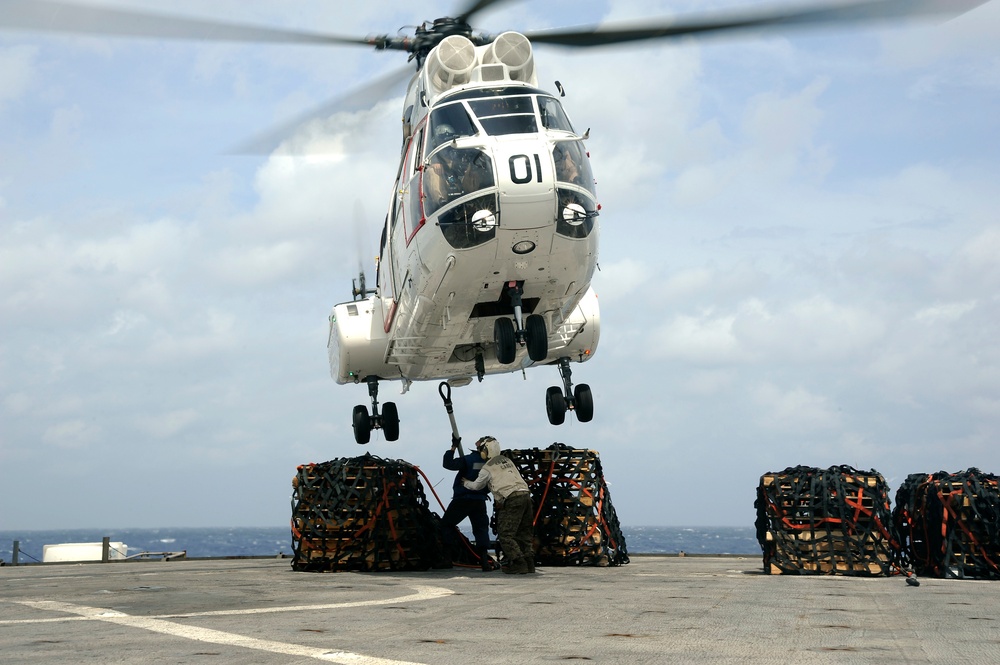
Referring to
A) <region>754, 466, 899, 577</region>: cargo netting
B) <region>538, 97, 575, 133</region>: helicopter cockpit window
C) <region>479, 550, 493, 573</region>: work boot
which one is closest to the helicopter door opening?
<region>538, 97, 575, 133</region>: helicopter cockpit window

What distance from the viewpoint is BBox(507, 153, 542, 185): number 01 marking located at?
14258mm

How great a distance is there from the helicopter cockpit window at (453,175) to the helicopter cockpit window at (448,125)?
0.29 meters

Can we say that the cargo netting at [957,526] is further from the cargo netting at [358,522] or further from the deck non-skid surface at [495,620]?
the cargo netting at [358,522]

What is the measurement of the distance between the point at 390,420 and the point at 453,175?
27.6ft

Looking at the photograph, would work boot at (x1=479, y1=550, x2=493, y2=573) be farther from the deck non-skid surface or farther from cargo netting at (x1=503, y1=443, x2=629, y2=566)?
the deck non-skid surface

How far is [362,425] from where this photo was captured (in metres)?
21.6

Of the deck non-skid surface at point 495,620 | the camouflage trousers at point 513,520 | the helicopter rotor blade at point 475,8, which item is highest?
the helicopter rotor blade at point 475,8

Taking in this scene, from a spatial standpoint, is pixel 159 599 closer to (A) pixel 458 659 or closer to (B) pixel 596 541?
(A) pixel 458 659

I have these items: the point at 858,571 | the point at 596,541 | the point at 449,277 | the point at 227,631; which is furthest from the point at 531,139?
the point at 227,631

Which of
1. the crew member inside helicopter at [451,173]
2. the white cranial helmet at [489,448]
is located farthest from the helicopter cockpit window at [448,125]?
the white cranial helmet at [489,448]

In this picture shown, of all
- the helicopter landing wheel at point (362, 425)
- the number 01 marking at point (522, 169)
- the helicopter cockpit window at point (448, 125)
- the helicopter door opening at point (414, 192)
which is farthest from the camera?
the helicopter landing wheel at point (362, 425)

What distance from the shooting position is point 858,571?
1421cm

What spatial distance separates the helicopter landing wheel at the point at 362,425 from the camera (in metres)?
21.6

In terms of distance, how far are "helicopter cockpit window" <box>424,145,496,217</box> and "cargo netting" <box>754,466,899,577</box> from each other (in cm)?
631
